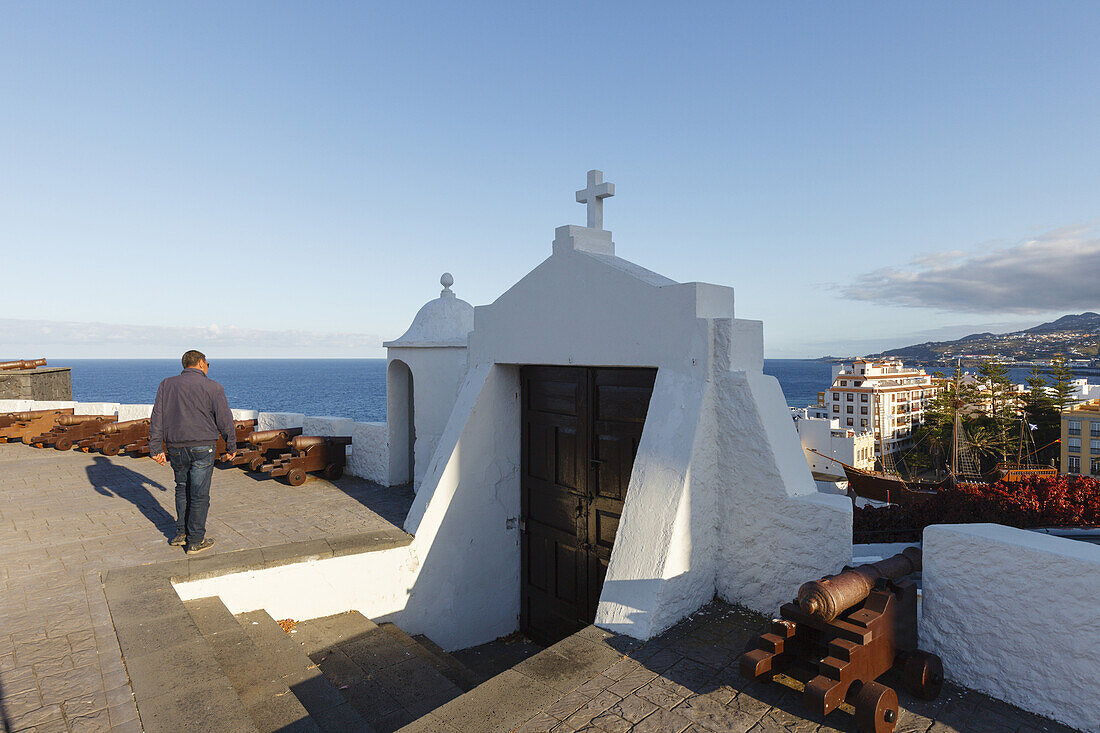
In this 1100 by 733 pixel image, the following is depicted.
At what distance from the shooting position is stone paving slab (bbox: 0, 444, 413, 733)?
3.00m

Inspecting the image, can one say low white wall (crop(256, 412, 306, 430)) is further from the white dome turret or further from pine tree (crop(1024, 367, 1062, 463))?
pine tree (crop(1024, 367, 1062, 463))

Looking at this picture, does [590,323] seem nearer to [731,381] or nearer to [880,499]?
[731,381]

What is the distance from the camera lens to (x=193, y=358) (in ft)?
17.1

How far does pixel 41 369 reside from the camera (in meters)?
17.2

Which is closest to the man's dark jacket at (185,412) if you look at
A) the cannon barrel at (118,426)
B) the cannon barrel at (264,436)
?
the cannon barrel at (264,436)

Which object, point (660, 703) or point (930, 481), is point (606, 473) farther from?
point (930, 481)

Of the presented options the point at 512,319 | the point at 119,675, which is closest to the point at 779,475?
the point at 512,319

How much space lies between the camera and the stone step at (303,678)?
3316mm

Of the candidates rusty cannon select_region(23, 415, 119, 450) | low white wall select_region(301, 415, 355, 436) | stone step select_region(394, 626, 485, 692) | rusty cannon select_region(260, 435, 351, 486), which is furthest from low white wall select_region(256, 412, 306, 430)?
stone step select_region(394, 626, 485, 692)

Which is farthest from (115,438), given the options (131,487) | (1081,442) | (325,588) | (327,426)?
(1081,442)

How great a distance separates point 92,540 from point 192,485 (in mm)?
1611

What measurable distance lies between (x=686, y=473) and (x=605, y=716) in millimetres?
1777

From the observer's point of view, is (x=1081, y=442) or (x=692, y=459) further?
(x=1081, y=442)

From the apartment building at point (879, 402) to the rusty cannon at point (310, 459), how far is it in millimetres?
52522
